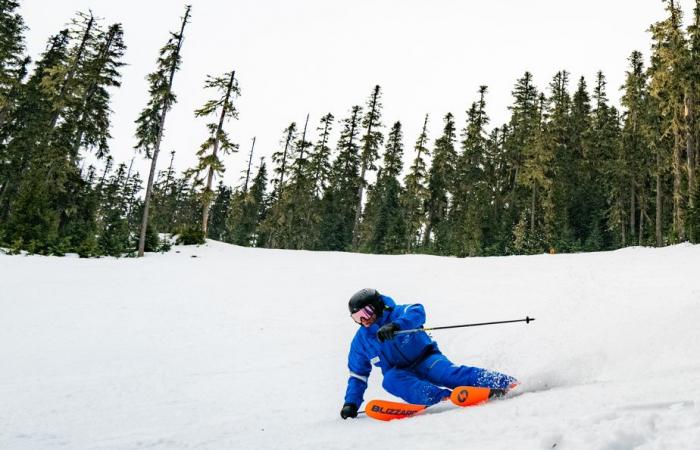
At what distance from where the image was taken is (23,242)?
1906 centimetres

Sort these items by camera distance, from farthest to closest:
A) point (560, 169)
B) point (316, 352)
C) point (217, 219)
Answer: point (217, 219), point (560, 169), point (316, 352)

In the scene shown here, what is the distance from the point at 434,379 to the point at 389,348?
0.56 meters

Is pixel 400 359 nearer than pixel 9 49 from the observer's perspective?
Yes

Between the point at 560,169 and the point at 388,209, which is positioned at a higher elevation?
the point at 560,169

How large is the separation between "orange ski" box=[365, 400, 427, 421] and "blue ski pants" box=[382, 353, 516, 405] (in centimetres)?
16

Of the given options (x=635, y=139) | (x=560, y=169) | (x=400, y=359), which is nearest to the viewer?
(x=400, y=359)

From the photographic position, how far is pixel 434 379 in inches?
177

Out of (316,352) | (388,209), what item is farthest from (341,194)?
(316,352)

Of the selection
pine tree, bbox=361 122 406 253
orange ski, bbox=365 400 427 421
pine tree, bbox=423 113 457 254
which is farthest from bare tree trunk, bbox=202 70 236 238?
orange ski, bbox=365 400 427 421

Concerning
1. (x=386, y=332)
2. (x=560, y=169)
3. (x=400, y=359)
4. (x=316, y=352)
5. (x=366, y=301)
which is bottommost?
(x=316, y=352)

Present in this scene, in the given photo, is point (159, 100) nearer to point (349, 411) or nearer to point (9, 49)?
point (9, 49)

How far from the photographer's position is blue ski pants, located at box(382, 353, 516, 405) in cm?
411

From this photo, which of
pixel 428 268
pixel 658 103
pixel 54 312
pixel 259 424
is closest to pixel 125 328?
pixel 54 312

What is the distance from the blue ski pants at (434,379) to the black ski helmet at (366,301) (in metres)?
0.67
